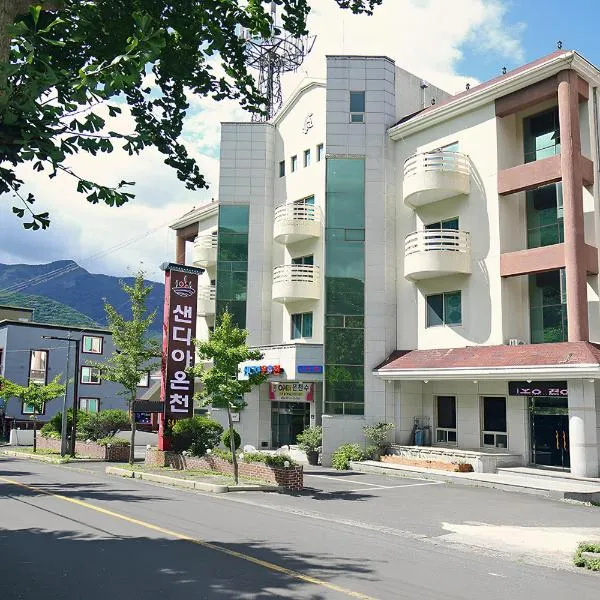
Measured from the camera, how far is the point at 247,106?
11992 millimetres

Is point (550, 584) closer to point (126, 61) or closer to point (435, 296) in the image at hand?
point (126, 61)

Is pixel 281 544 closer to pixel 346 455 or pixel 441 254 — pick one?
pixel 346 455

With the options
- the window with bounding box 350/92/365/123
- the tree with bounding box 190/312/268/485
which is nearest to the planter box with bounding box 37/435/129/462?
the tree with bounding box 190/312/268/485

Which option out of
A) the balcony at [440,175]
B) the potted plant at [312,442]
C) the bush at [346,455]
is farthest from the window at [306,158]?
the bush at [346,455]

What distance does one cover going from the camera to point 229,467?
24906mm

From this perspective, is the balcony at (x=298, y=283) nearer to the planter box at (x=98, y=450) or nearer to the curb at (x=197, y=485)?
the planter box at (x=98, y=450)

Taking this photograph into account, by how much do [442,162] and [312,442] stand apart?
1410cm

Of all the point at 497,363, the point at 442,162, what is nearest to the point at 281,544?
the point at 497,363

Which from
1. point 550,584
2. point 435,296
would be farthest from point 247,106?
point 435,296

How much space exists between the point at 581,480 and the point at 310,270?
16933 millimetres

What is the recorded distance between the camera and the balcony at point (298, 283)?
3431 cm

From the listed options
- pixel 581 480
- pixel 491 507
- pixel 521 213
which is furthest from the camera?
pixel 521 213

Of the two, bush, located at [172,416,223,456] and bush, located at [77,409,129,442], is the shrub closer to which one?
bush, located at [172,416,223,456]

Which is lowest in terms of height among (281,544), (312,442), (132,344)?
(281,544)
